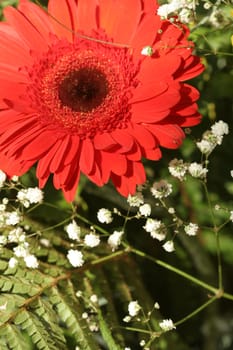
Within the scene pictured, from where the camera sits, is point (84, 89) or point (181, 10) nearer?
point (181, 10)

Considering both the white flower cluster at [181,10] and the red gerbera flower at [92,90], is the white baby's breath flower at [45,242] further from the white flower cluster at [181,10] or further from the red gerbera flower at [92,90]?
the white flower cluster at [181,10]

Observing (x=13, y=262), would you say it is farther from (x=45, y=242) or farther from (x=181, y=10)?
(x=181, y=10)

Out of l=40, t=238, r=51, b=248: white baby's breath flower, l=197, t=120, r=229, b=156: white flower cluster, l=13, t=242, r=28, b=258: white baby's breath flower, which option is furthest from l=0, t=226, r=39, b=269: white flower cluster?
l=197, t=120, r=229, b=156: white flower cluster

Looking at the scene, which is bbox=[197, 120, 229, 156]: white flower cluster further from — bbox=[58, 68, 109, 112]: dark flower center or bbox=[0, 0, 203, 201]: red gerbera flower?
bbox=[58, 68, 109, 112]: dark flower center

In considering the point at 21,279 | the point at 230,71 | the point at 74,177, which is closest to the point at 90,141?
the point at 74,177

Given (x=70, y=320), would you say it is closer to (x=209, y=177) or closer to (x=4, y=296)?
(x=4, y=296)

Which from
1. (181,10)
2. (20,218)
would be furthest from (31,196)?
(181,10)

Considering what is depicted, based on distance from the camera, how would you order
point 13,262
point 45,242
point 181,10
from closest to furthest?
point 181,10 → point 13,262 → point 45,242

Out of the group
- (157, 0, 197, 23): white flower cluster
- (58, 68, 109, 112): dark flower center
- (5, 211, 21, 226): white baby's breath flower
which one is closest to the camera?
(157, 0, 197, 23): white flower cluster
